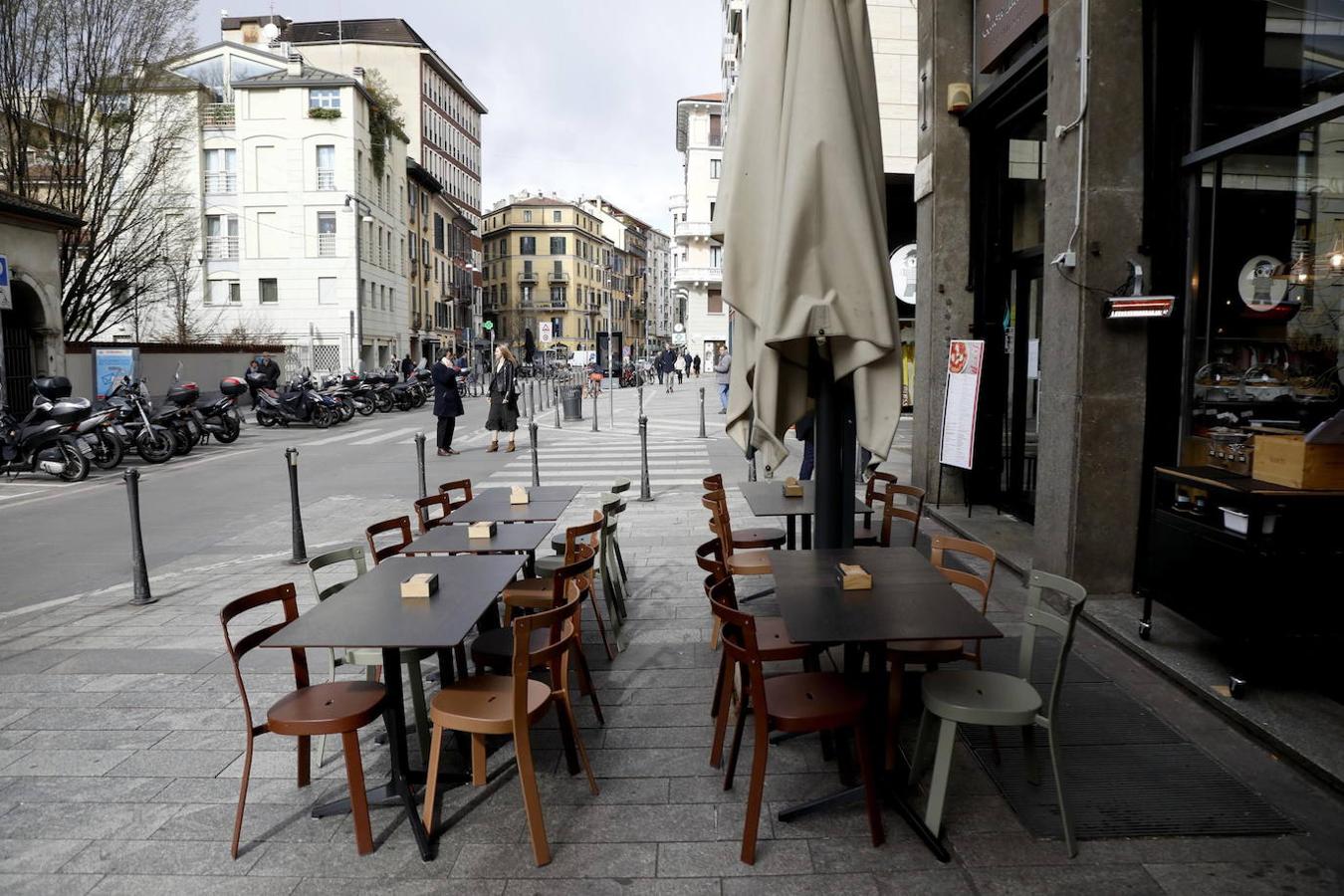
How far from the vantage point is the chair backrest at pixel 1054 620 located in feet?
11.3

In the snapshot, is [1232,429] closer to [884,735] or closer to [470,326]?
[884,735]

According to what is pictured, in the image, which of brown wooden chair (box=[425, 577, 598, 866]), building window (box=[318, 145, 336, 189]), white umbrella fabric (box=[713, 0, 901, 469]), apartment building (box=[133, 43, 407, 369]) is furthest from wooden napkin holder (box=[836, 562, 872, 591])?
building window (box=[318, 145, 336, 189])

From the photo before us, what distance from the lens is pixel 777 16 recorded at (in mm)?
4102

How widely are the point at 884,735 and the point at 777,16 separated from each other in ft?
10.4

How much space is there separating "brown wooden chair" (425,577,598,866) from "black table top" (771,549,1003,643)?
3.10 ft

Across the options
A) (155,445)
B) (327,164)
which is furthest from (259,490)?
(327,164)

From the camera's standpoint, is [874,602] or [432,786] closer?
[432,786]

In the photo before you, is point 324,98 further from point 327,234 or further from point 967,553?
point 967,553

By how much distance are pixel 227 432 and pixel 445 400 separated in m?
5.78

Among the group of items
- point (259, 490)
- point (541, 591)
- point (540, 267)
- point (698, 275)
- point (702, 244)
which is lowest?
point (259, 490)

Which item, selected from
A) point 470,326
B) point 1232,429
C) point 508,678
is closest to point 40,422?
point 508,678

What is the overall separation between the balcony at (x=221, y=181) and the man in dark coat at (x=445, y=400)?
32.6 metres

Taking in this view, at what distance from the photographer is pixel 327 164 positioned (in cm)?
4203

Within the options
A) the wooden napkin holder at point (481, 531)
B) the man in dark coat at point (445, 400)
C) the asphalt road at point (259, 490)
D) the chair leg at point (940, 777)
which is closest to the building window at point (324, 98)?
the asphalt road at point (259, 490)
